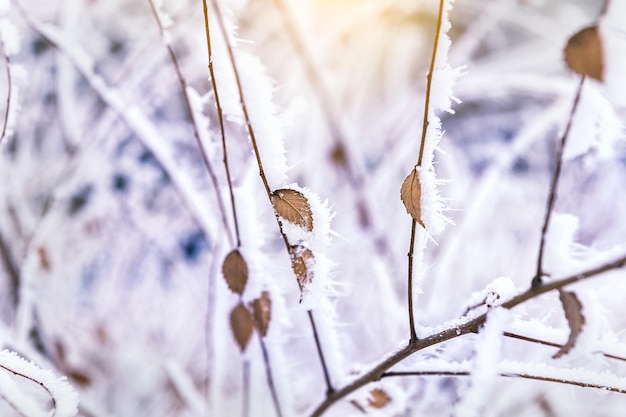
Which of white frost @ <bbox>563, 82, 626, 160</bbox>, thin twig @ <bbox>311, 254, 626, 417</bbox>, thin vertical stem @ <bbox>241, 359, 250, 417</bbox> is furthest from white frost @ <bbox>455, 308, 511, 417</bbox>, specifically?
thin vertical stem @ <bbox>241, 359, 250, 417</bbox>

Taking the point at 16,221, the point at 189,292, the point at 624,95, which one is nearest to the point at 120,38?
the point at 16,221

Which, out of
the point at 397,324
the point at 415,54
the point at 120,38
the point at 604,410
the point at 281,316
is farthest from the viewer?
the point at 415,54

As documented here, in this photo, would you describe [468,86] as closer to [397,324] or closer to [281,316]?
[397,324]

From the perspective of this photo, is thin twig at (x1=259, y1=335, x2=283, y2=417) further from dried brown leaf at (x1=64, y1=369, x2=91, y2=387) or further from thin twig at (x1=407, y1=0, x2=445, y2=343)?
dried brown leaf at (x1=64, y1=369, x2=91, y2=387)

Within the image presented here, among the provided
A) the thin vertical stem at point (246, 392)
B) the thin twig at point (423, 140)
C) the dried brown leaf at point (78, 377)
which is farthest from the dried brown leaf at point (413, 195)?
the dried brown leaf at point (78, 377)

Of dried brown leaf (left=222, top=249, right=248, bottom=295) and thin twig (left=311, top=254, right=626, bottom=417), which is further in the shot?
dried brown leaf (left=222, top=249, right=248, bottom=295)

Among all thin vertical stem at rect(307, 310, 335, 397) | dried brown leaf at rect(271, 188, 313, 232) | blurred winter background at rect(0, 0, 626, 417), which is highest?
blurred winter background at rect(0, 0, 626, 417)
